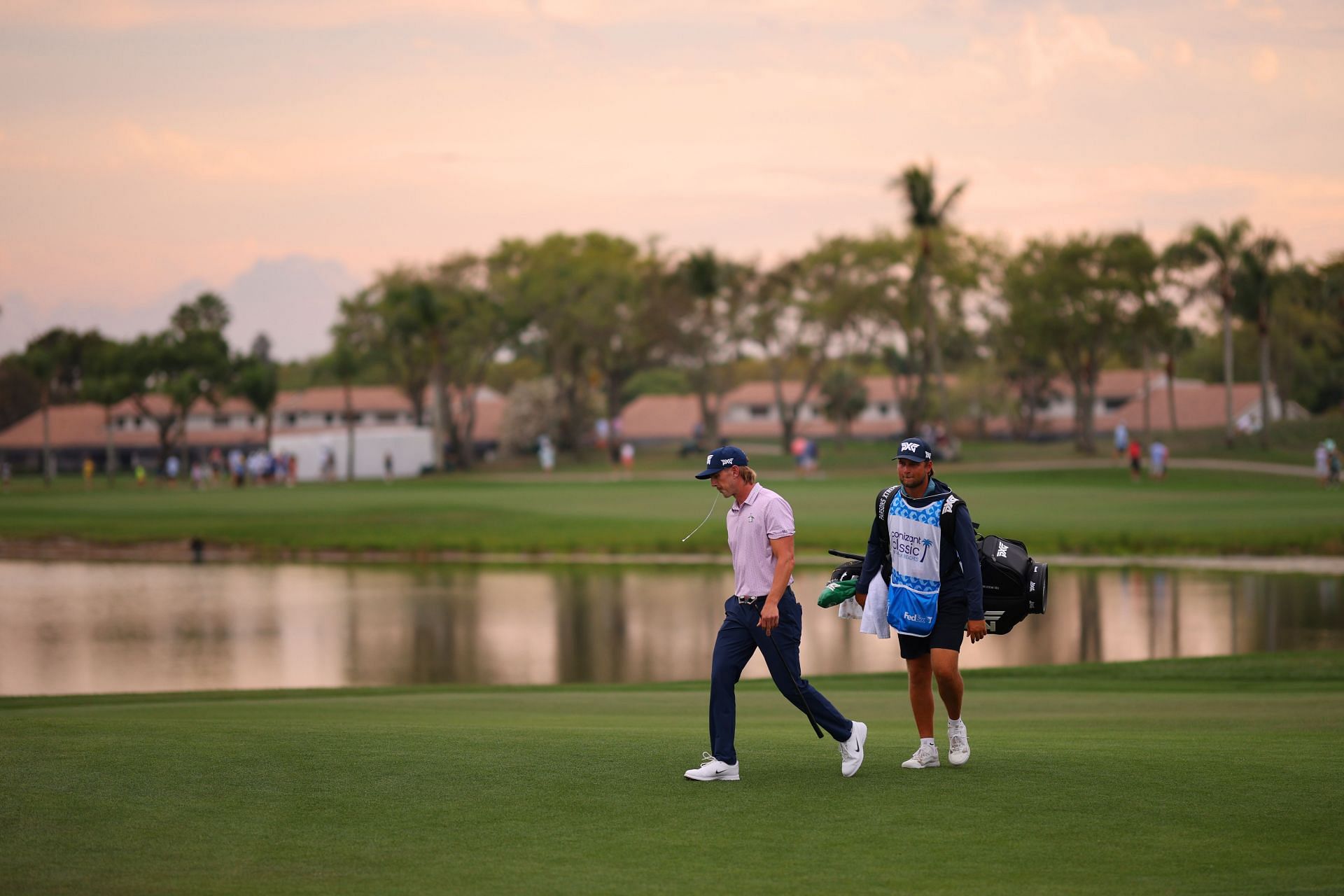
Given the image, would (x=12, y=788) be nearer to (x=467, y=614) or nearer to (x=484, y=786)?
(x=484, y=786)

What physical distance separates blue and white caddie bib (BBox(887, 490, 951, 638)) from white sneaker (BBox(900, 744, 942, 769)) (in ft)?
2.72

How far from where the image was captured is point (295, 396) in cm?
14012

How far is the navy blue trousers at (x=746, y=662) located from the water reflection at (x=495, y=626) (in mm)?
12882

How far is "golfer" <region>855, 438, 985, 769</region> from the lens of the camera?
9.02 meters

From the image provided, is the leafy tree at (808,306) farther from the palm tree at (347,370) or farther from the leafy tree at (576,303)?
the palm tree at (347,370)

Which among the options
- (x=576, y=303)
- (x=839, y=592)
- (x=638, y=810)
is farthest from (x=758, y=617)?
(x=576, y=303)

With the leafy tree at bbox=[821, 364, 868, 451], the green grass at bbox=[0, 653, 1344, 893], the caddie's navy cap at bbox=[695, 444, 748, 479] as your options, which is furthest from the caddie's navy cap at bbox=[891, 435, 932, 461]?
the leafy tree at bbox=[821, 364, 868, 451]

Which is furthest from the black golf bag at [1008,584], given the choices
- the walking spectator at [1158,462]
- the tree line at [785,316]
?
the tree line at [785,316]

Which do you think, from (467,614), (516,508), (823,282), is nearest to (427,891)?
(467,614)

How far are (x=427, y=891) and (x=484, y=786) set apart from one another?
2.14m

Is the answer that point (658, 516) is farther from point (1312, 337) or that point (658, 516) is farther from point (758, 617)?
point (1312, 337)

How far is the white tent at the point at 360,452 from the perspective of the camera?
3543 inches

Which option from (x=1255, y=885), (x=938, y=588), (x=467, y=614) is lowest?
(x=467, y=614)

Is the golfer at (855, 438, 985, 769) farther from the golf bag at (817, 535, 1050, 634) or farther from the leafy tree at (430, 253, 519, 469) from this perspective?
the leafy tree at (430, 253, 519, 469)
